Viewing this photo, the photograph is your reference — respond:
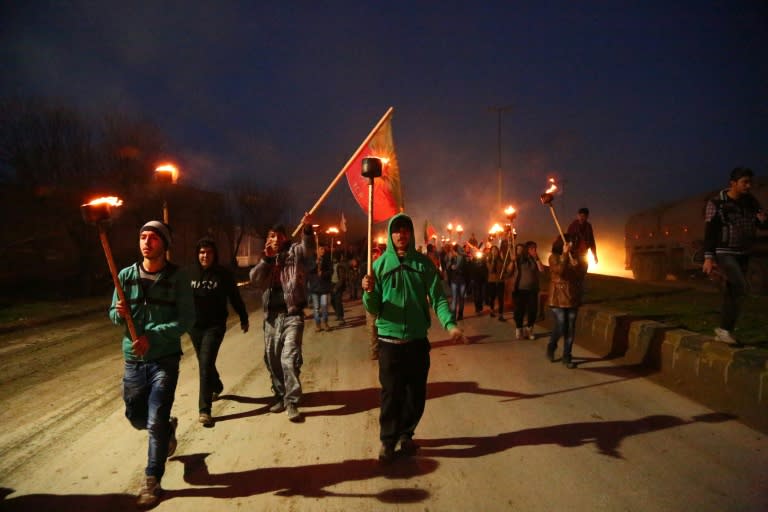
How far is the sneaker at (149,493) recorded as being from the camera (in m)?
3.34

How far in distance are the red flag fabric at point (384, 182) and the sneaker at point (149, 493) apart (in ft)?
13.2

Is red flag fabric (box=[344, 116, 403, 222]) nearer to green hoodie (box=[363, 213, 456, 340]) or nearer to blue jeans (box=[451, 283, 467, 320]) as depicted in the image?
green hoodie (box=[363, 213, 456, 340])

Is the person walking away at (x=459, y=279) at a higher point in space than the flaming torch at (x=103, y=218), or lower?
lower

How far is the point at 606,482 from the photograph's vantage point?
11.7 feet

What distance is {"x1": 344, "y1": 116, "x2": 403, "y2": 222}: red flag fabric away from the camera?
6.46 meters

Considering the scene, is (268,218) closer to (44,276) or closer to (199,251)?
(44,276)

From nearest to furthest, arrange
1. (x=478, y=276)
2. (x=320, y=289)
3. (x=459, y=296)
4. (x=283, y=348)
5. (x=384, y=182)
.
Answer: (x=283, y=348) → (x=384, y=182) → (x=320, y=289) → (x=459, y=296) → (x=478, y=276)

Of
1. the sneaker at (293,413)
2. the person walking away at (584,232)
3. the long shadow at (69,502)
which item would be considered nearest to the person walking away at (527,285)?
the person walking away at (584,232)

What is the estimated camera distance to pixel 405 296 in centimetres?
400

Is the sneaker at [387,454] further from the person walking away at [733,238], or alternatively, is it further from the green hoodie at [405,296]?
the person walking away at [733,238]

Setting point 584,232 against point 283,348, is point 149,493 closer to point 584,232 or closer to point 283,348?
point 283,348

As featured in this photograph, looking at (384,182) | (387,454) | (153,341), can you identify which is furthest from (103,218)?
(384,182)

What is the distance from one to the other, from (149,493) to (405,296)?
244cm

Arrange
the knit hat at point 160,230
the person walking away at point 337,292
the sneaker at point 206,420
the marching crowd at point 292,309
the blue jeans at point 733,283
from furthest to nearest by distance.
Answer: the person walking away at point 337,292 < the blue jeans at point 733,283 < the sneaker at point 206,420 < the knit hat at point 160,230 < the marching crowd at point 292,309
